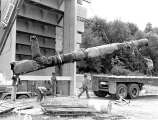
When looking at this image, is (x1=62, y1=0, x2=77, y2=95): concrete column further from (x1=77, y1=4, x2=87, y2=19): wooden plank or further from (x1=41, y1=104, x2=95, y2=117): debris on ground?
(x1=41, y1=104, x2=95, y2=117): debris on ground

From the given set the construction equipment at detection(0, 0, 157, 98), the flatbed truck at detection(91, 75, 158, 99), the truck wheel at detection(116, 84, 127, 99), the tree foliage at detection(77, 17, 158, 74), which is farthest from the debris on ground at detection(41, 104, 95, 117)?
the tree foliage at detection(77, 17, 158, 74)

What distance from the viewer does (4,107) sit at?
32.7ft

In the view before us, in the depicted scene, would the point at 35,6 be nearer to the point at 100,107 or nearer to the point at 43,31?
the point at 43,31

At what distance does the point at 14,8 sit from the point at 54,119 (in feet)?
17.5

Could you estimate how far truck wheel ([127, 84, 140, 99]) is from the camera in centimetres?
1664

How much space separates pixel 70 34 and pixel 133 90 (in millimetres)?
Answer: 6869

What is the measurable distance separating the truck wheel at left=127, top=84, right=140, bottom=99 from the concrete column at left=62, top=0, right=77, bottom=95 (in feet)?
16.3

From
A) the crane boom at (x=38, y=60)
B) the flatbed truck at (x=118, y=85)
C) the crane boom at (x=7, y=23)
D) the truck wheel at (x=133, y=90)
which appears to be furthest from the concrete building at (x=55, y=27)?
the crane boom at (x=38, y=60)

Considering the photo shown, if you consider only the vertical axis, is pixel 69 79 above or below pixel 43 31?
below

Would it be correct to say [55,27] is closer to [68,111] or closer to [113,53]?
[68,111]

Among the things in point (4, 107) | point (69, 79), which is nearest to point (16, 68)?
point (4, 107)

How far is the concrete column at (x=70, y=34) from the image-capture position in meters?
19.6

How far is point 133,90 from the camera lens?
17.0 meters

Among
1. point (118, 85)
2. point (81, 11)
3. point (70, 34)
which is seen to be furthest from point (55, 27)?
point (118, 85)
